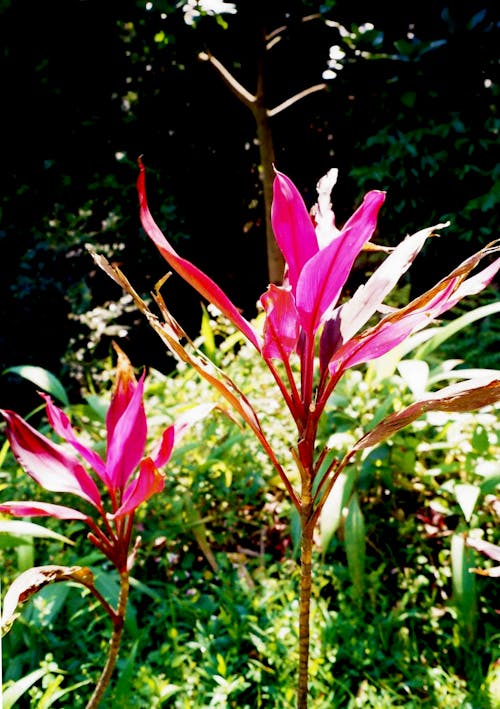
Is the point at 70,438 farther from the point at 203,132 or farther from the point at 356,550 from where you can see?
the point at 203,132

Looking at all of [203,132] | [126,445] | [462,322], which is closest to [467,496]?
[462,322]

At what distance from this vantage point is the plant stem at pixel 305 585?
2.96ft

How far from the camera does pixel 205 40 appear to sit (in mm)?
3281

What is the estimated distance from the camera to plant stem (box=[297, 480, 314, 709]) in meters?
0.90

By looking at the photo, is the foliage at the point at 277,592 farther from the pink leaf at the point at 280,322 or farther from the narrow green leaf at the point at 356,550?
the pink leaf at the point at 280,322

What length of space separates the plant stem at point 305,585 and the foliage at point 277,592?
0.41 meters

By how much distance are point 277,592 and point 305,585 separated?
0.83 metres

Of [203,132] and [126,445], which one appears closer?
[126,445]

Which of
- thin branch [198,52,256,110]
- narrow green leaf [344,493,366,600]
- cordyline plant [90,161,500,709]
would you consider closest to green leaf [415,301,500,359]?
narrow green leaf [344,493,366,600]

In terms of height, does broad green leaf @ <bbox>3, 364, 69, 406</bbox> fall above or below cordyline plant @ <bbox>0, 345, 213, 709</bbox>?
above

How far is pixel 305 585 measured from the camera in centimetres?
94

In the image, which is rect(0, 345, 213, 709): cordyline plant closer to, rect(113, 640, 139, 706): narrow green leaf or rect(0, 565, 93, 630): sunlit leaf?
rect(0, 565, 93, 630): sunlit leaf

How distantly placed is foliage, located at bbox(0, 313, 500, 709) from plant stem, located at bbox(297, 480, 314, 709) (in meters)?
0.41

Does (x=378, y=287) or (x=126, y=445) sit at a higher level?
(x=378, y=287)
